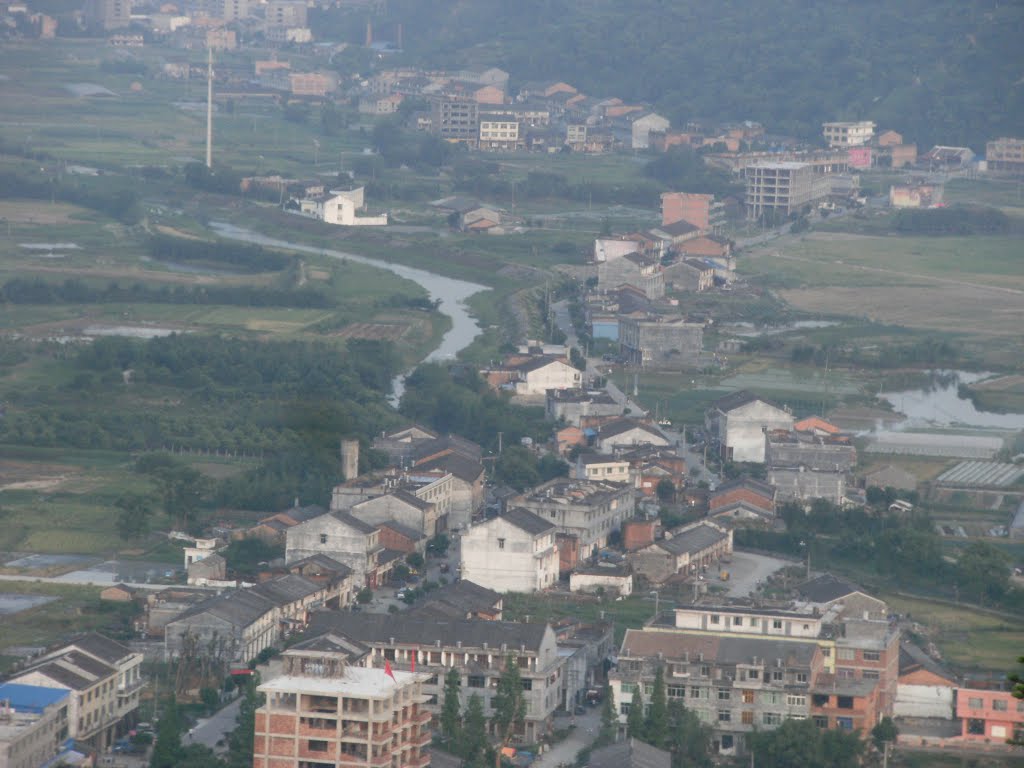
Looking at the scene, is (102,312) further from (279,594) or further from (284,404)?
(279,594)

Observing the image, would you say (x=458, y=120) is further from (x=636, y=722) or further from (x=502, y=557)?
(x=636, y=722)

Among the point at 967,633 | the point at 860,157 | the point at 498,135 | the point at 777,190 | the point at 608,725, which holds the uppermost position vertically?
the point at 498,135

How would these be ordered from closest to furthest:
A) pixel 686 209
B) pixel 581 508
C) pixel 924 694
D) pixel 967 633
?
pixel 924 694 < pixel 967 633 < pixel 581 508 < pixel 686 209

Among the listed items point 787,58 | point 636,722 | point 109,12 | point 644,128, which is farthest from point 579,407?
point 109,12

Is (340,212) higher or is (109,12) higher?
(109,12)

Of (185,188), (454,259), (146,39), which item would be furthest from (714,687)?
(146,39)

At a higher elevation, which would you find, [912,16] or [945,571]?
[912,16]

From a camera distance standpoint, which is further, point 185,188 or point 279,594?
point 185,188
